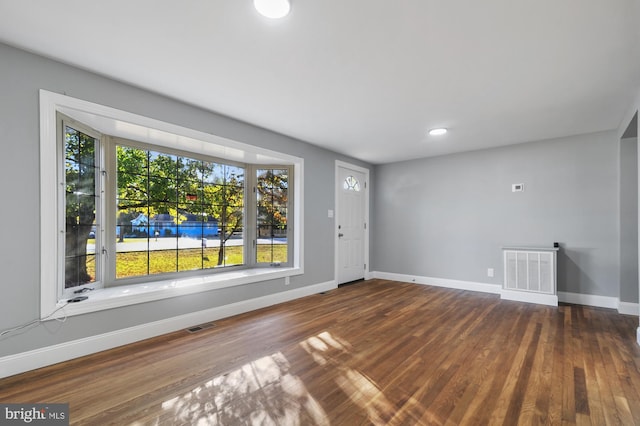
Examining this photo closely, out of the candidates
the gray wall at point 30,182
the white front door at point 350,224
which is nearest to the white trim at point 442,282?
the white front door at point 350,224

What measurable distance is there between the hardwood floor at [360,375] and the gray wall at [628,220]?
742 mm

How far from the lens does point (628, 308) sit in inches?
152

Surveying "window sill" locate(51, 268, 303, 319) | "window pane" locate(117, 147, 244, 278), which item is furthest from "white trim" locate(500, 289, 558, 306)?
"window pane" locate(117, 147, 244, 278)

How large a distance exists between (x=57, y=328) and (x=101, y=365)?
0.46m

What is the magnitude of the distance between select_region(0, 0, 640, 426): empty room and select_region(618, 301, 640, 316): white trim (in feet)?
0.05

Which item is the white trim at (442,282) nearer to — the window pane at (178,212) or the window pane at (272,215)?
the window pane at (272,215)

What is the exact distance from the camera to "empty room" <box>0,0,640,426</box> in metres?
1.92

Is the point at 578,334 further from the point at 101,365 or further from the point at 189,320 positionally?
the point at 101,365

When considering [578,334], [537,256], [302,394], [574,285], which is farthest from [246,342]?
[574,285]

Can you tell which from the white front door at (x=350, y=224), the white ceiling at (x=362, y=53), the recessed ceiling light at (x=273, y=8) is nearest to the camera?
the recessed ceiling light at (x=273, y=8)

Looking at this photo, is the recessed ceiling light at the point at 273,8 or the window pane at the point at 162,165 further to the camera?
the window pane at the point at 162,165

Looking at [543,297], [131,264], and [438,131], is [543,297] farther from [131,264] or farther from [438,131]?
[131,264]

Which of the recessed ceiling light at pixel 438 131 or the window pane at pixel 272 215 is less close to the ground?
the recessed ceiling light at pixel 438 131

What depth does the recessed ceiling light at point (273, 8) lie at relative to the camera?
1739mm
